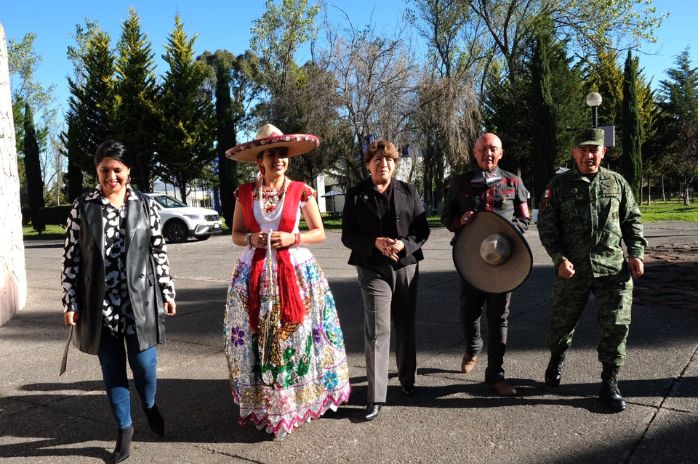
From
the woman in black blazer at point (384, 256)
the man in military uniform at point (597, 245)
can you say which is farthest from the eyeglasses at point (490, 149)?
the woman in black blazer at point (384, 256)

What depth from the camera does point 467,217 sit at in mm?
3959

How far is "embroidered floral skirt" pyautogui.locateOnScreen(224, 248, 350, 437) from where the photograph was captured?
340cm

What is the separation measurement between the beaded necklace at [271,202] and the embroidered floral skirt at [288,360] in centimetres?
27

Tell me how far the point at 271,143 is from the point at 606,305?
244 cm

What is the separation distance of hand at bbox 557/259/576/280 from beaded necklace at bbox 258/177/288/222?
74.0 inches

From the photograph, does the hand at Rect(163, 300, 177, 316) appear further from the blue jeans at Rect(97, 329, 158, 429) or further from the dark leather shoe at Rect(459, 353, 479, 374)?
the dark leather shoe at Rect(459, 353, 479, 374)

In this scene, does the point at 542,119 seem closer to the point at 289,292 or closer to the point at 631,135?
the point at 631,135

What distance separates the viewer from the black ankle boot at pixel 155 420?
3.44m

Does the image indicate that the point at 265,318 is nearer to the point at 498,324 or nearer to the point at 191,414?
the point at 191,414

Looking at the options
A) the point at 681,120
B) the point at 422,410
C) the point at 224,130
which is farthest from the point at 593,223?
the point at 681,120

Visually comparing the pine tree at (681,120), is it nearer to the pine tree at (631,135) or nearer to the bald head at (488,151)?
the pine tree at (631,135)

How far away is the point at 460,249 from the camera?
3945 millimetres

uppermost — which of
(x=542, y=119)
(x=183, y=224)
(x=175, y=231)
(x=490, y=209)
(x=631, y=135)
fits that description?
(x=542, y=119)

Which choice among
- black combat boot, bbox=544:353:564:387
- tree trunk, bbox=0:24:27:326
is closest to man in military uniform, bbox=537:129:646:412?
black combat boot, bbox=544:353:564:387
